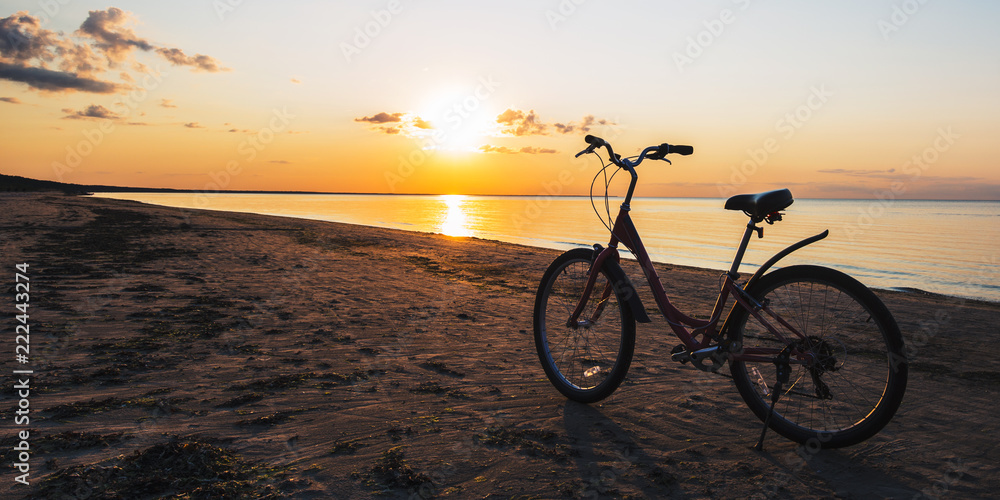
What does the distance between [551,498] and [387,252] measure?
13.1m

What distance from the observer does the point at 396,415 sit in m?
3.40

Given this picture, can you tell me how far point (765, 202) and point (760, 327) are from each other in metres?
0.87

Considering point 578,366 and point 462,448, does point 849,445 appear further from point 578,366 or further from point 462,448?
point 462,448

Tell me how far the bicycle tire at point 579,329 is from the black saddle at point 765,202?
38.5 inches

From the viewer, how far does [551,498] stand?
8.05 ft

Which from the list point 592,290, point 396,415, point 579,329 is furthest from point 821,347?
point 396,415

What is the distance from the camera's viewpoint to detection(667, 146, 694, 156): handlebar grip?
3701 millimetres

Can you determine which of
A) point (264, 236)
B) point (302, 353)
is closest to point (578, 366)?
point (302, 353)

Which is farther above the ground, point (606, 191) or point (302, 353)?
point (606, 191)

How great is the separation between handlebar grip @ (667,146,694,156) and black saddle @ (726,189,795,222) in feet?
1.97

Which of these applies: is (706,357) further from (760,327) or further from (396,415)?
(396,415)

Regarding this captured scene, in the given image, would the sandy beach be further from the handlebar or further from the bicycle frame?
the handlebar

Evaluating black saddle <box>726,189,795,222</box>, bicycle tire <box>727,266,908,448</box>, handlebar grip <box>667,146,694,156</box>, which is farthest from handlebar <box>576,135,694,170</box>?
bicycle tire <box>727,266,908,448</box>

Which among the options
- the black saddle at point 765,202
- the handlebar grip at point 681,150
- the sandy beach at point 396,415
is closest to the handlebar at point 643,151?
the handlebar grip at point 681,150
